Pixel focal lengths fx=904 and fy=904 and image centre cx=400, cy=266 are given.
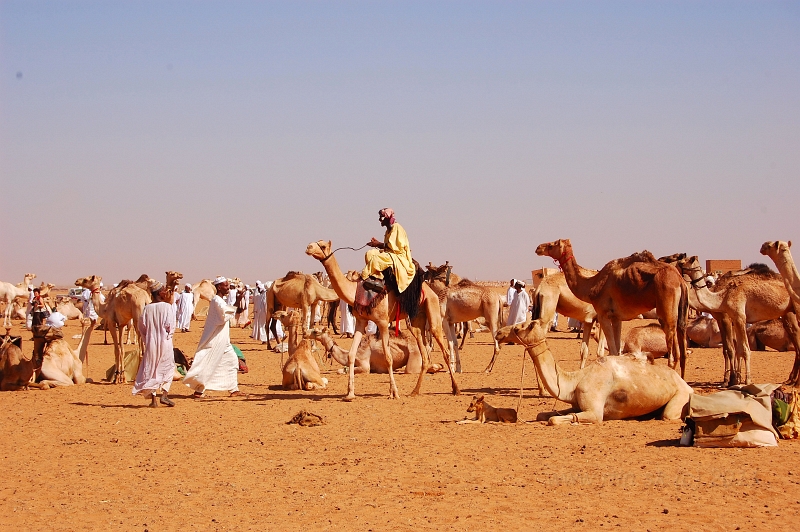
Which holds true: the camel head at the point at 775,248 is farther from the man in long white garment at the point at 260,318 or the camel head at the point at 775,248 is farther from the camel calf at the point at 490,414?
the man in long white garment at the point at 260,318

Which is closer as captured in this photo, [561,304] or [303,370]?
[303,370]

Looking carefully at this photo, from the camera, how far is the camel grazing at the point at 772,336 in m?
21.7

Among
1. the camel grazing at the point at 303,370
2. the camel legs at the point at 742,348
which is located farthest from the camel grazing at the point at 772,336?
the camel grazing at the point at 303,370

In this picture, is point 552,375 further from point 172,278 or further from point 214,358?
point 172,278

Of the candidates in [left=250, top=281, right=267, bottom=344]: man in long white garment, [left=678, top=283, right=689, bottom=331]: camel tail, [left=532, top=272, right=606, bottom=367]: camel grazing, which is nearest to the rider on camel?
[left=532, top=272, right=606, bottom=367]: camel grazing

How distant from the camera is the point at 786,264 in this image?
1304 centimetres

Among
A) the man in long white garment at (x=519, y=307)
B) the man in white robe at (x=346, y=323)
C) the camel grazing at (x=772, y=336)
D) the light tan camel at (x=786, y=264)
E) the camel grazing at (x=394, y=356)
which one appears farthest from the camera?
the man in white robe at (x=346, y=323)

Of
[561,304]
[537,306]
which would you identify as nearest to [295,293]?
[561,304]

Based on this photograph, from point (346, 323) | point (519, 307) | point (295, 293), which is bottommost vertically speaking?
point (346, 323)

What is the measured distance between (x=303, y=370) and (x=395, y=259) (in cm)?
299

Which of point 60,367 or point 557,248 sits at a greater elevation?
point 557,248

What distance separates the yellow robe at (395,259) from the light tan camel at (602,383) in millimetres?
3291

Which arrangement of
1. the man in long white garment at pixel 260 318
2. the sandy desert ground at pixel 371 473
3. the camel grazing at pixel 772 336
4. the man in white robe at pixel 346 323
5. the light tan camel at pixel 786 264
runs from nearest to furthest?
the sandy desert ground at pixel 371 473 < the light tan camel at pixel 786 264 < the camel grazing at pixel 772 336 < the man in long white garment at pixel 260 318 < the man in white robe at pixel 346 323

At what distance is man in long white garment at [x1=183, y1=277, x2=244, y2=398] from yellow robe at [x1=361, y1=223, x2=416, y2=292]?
2.31m
